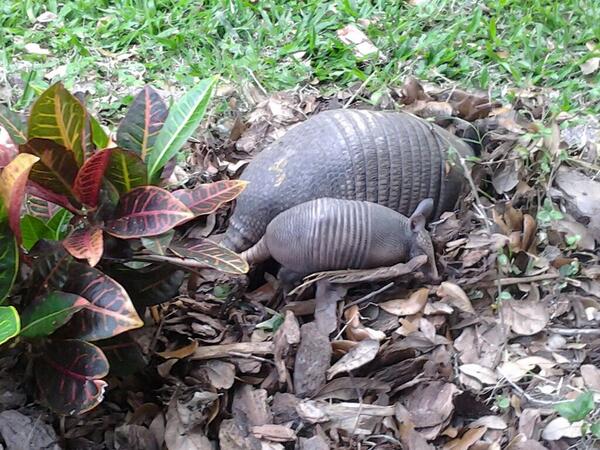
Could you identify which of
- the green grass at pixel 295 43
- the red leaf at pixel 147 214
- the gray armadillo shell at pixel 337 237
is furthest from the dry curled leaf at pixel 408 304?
the green grass at pixel 295 43

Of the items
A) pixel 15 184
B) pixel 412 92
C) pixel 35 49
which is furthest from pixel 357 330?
pixel 35 49

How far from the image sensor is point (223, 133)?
121 inches

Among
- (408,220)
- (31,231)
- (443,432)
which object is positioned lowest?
(443,432)

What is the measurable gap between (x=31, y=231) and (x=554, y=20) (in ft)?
8.91

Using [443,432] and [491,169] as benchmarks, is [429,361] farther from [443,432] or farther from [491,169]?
[491,169]

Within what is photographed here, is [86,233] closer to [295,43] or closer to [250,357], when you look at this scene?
[250,357]

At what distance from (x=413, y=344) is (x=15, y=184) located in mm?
1127

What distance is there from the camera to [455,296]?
2.14m

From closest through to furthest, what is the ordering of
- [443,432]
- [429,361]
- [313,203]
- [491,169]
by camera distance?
[443,432] → [429,361] → [313,203] → [491,169]

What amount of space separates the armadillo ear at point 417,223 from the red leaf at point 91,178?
102cm

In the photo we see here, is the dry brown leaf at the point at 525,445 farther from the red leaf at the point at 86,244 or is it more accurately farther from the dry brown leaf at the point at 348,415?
the red leaf at the point at 86,244

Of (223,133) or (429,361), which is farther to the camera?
(223,133)

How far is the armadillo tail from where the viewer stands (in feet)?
7.96

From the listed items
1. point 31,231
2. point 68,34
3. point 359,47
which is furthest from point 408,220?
point 68,34
